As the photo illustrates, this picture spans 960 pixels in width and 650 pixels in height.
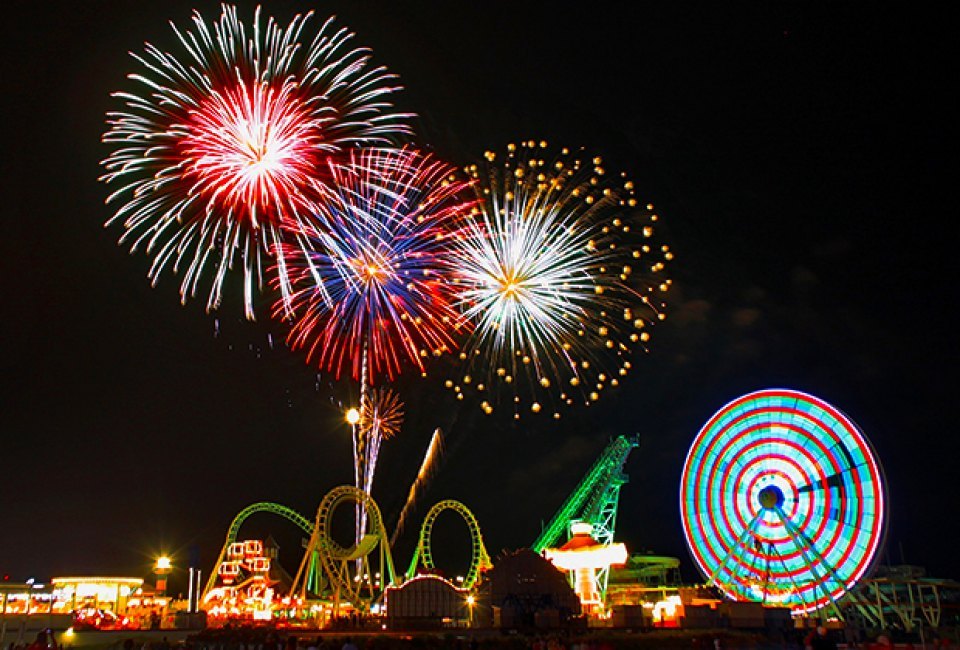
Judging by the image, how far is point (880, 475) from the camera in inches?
1446

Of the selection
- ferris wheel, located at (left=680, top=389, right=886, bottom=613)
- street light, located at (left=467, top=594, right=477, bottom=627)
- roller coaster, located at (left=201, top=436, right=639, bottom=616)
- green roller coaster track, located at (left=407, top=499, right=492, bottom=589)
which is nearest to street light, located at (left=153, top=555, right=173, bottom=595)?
roller coaster, located at (left=201, top=436, right=639, bottom=616)

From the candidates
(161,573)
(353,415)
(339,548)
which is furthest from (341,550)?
(161,573)

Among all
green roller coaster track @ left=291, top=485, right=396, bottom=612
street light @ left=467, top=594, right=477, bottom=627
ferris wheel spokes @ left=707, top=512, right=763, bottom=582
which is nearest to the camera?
street light @ left=467, top=594, right=477, bottom=627

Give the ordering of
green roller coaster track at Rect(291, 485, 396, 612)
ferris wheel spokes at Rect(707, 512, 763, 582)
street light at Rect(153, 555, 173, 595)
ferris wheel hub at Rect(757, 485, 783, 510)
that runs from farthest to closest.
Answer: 1. street light at Rect(153, 555, 173, 595)
2. green roller coaster track at Rect(291, 485, 396, 612)
3. ferris wheel spokes at Rect(707, 512, 763, 582)
4. ferris wheel hub at Rect(757, 485, 783, 510)

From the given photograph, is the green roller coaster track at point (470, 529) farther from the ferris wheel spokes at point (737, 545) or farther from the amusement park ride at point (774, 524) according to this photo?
the ferris wheel spokes at point (737, 545)

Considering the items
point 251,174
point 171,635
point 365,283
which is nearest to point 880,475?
point 365,283

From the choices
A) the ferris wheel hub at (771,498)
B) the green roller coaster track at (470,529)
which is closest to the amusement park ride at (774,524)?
the ferris wheel hub at (771,498)

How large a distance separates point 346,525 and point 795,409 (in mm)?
67371

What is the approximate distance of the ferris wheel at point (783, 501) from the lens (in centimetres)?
3772

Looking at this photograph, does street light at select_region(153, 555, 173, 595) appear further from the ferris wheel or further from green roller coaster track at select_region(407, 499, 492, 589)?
the ferris wheel

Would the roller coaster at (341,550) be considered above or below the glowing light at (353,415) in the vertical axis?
below

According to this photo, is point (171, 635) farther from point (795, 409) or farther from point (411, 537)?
A: point (411, 537)

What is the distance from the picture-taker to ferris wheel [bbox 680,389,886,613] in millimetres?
37719

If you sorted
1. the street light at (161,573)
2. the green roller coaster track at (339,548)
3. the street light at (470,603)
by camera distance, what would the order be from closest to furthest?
1. the street light at (470,603)
2. the green roller coaster track at (339,548)
3. the street light at (161,573)
